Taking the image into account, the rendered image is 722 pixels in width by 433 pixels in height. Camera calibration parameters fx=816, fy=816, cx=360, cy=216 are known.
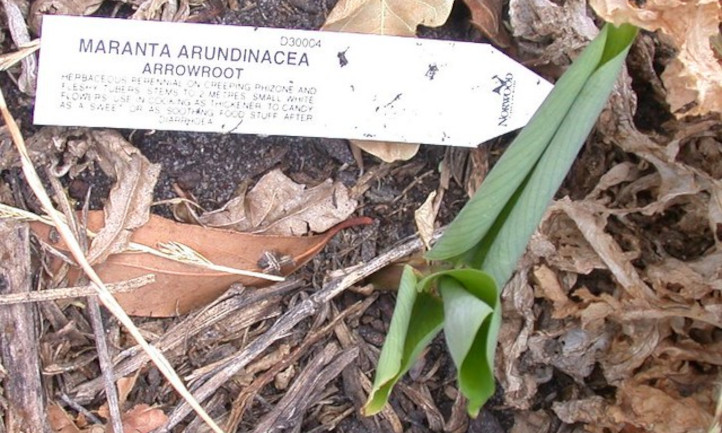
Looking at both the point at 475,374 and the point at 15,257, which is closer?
the point at 475,374

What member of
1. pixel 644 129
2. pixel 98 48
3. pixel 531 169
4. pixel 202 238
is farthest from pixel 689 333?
pixel 98 48

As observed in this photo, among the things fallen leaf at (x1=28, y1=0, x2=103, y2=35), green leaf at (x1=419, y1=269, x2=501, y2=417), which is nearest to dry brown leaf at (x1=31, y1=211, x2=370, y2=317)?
fallen leaf at (x1=28, y1=0, x2=103, y2=35)

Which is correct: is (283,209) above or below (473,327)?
below

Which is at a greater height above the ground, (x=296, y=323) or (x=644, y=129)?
(x=644, y=129)

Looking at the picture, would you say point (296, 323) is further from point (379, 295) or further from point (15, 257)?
point (15, 257)

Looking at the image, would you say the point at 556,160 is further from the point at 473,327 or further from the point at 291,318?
the point at 291,318

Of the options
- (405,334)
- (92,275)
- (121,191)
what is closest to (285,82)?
(121,191)

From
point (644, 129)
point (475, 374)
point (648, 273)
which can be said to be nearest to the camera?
point (475, 374)
